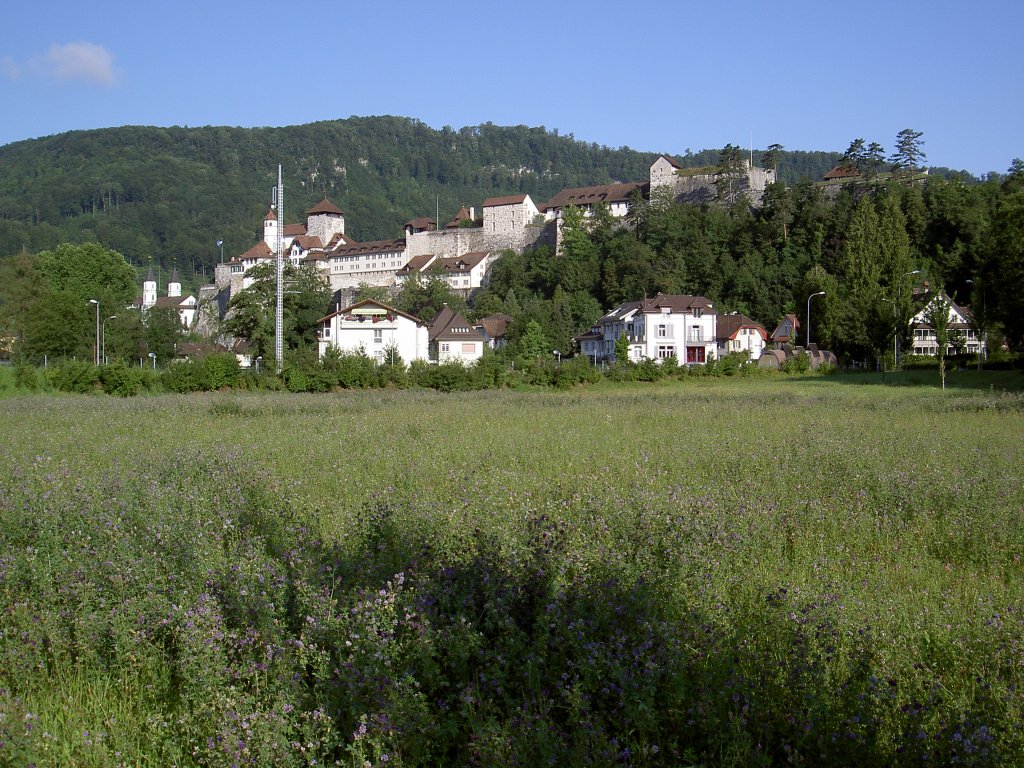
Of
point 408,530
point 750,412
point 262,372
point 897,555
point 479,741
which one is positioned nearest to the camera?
point 479,741

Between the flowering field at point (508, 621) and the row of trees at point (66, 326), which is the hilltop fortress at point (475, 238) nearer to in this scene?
the row of trees at point (66, 326)

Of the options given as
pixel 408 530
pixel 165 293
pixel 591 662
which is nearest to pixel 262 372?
pixel 408 530

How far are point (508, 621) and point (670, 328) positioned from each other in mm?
66039

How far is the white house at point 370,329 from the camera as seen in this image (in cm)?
5978

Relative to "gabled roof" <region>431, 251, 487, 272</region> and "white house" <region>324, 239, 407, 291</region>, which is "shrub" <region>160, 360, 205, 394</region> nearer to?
"gabled roof" <region>431, 251, 487, 272</region>

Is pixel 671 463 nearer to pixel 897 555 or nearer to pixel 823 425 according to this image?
pixel 897 555

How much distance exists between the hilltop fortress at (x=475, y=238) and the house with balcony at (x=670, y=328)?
32.9 meters

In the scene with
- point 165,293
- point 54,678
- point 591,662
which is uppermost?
point 165,293

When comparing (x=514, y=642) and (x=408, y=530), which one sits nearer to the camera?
(x=514, y=642)

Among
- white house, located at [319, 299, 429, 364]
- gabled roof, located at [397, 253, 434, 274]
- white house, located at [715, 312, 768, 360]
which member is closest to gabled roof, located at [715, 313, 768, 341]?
white house, located at [715, 312, 768, 360]

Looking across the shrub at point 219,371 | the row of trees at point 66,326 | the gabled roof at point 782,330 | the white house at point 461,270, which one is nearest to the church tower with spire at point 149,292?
the white house at point 461,270

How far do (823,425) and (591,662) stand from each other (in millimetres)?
14997

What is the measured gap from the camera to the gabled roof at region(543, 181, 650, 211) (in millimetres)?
112625

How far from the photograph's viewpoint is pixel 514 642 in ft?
15.9
